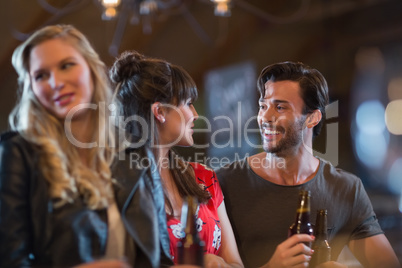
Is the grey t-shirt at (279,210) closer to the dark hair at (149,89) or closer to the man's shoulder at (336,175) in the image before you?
the man's shoulder at (336,175)

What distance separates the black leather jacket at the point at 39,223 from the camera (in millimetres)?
918

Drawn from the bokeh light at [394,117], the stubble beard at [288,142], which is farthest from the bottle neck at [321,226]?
the bokeh light at [394,117]

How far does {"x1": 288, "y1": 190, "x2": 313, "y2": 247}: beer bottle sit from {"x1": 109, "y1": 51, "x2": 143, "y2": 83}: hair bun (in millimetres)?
522

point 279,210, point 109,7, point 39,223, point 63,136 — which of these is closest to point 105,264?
point 39,223

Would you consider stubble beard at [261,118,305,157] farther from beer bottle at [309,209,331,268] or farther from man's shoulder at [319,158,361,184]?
beer bottle at [309,209,331,268]

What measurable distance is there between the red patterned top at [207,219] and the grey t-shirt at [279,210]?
0.12m

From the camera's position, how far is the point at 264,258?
1449 millimetres

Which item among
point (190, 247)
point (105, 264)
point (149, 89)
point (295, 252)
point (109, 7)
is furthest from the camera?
point (109, 7)

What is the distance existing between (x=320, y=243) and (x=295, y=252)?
0.10 meters

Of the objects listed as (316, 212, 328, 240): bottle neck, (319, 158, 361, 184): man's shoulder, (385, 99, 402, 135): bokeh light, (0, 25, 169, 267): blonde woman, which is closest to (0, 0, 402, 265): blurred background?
(385, 99, 402, 135): bokeh light

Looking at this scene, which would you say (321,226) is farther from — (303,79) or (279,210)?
(303,79)

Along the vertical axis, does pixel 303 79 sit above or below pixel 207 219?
above

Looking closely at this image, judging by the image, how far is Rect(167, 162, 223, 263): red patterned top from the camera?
4.06 ft

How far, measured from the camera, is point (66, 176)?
97 centimetres
